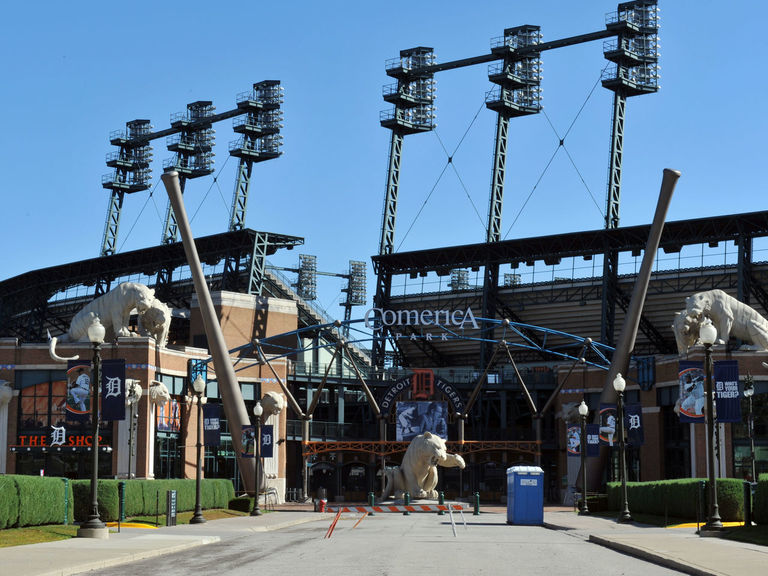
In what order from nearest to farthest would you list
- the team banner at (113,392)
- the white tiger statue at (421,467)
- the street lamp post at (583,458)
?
the team banner at (113,392) → the street lamp post at (583,458) → the white tiger statue at (421,467)

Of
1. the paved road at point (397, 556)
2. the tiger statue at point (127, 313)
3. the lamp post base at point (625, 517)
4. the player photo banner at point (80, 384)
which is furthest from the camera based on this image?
the tiger statue at point (127, 313)

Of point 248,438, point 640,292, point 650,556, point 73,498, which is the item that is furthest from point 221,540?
point 640,292

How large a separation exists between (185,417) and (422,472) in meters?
14.0

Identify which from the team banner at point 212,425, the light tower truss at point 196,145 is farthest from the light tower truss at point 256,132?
the team banner at point 212,425

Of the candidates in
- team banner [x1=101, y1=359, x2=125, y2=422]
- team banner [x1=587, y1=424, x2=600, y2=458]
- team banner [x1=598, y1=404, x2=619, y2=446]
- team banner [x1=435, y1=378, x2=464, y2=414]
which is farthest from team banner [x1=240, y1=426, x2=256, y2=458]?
team banner [x1=101, y1=359, x2=125, y2=422]

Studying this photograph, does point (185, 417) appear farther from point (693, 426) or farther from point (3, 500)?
point (3, 500)

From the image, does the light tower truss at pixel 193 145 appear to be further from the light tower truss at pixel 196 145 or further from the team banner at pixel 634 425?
the team banner at pixel 634 425

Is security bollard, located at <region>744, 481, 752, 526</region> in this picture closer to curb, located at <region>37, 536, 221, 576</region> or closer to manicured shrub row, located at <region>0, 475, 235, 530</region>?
curb, located at <region>37, 536, 221, 576</region>

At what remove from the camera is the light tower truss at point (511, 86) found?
8662 cm

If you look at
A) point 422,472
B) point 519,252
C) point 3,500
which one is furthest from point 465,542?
point 519,252

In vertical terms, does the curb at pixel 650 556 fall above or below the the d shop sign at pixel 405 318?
below

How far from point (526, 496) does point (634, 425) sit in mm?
6815

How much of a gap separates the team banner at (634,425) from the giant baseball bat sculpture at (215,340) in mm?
22397

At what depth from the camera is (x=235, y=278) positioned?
9400 centimetres
